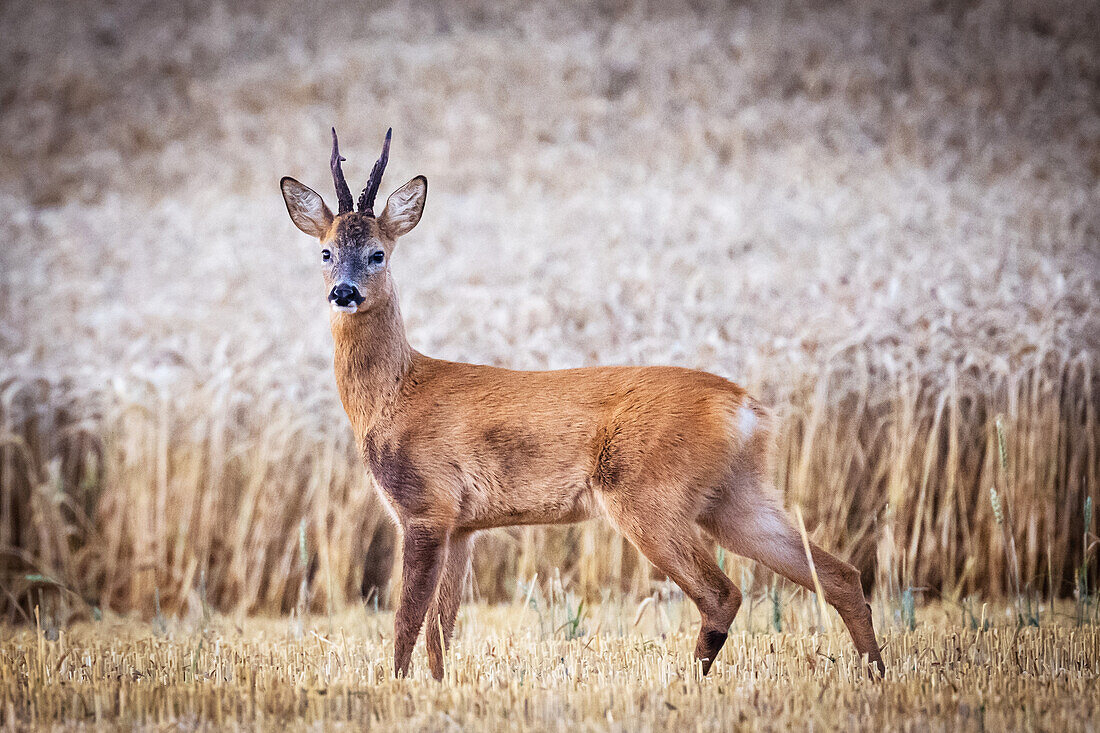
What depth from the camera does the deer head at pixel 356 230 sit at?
4715mm

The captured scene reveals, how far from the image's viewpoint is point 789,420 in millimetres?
7297

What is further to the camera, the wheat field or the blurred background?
the blurred background

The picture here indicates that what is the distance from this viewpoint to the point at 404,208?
5.00m

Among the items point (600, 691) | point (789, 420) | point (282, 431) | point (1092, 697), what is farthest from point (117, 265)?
point (1092, 697)

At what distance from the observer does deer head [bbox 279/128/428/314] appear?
4715 mm

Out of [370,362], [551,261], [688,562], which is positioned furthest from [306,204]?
[551,261]

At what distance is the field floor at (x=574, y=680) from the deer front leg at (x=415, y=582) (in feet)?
0.57

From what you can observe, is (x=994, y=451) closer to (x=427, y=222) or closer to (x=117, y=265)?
(x=427, y=222)

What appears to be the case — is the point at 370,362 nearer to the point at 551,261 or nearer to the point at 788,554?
the point at 788,554

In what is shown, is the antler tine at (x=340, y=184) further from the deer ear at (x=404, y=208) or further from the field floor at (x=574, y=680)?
the field floor at (x=574, y=680)

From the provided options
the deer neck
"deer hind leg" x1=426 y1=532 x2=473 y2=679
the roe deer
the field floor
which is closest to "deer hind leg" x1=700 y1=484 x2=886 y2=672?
the roe deer

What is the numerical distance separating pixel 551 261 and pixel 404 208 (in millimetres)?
5462

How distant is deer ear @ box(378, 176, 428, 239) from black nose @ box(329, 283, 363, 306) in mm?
435

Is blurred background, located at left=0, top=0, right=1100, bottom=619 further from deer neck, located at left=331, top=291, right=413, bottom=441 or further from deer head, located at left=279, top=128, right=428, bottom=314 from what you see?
deer head, located at left=279, top=128, right=428, bottom=314
